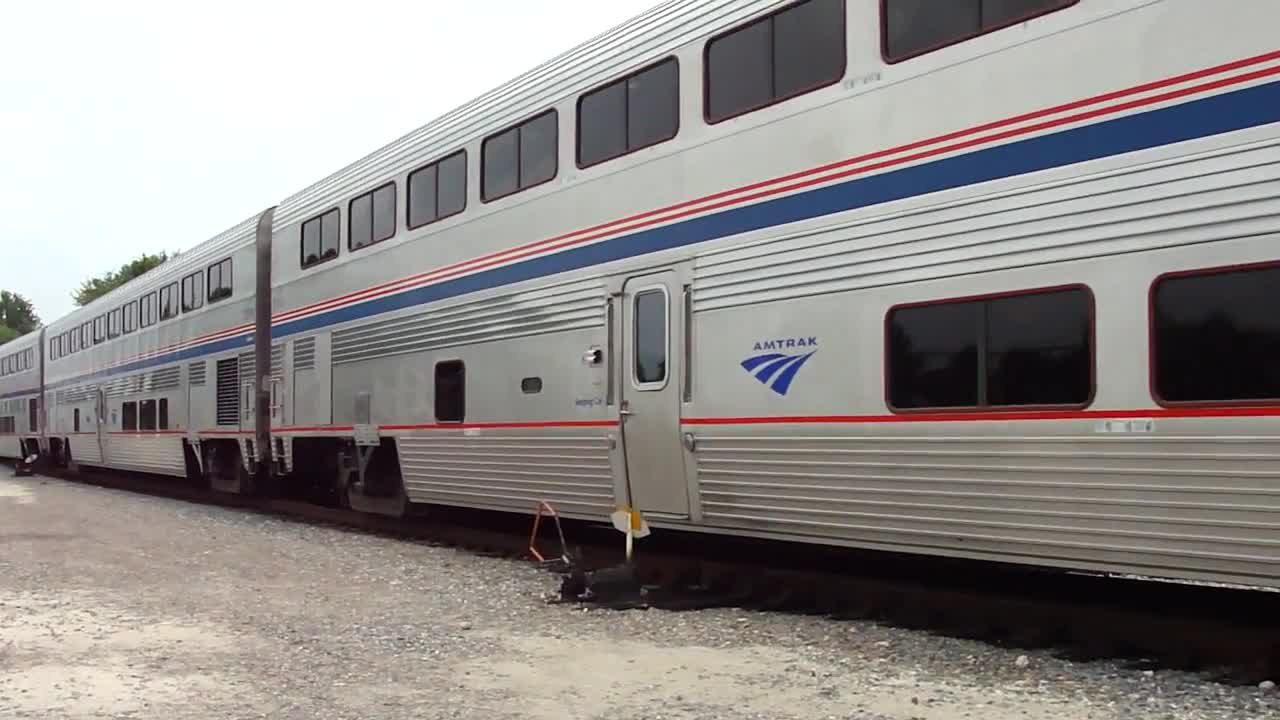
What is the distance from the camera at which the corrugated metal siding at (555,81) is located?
315 inches

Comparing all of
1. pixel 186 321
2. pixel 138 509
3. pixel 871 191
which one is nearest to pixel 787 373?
pixel 871 191

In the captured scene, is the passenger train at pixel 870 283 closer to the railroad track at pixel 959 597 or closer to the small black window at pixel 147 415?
the railroad track at pixel 959 597

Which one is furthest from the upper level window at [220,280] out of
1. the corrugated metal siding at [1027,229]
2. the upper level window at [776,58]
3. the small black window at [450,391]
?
the corrugated metal siding at [1027,229]

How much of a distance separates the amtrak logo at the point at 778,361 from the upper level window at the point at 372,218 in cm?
591

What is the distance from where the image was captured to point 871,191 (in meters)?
6.62

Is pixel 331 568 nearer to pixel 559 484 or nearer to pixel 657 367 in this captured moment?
pixel 559 484

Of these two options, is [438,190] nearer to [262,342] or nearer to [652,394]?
[652,394]

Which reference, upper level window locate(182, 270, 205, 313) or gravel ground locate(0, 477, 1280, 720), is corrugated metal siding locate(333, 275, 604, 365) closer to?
gravel ground locate(0, 477, 1280, 720)

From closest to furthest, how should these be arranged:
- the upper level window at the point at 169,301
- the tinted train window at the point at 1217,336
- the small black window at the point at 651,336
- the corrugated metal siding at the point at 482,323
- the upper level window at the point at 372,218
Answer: the tinted train window at the point at 1217,336
the small black window at the point at 651,336
the corrugated metal siding at the point at 482,323
the upper level window at the point at 372,218
the upper level window at the point at 169,301

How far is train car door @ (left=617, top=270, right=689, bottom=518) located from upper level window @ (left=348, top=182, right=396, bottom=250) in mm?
4535

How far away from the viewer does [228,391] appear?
16547 mm

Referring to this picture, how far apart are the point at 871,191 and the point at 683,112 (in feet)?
6.45

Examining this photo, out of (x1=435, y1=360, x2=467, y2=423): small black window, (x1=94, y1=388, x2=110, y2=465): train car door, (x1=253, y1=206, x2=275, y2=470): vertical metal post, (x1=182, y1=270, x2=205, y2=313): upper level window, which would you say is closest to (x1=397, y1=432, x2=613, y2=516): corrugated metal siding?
(x1=435, y1=360, x2=467, y2=423): small black window

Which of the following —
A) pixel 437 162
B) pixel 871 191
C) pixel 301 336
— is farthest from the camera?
pixel 301 336
